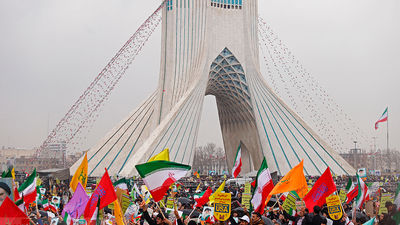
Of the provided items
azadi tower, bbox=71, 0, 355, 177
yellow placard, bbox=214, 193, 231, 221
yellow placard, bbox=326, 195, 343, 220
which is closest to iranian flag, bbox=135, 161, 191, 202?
yellow placard, bbox=214, 193, 231, 221

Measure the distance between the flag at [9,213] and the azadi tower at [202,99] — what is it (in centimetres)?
1983

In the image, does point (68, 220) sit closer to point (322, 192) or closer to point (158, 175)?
point (158, 175)

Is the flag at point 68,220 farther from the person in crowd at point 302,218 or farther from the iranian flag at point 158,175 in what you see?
the person in crowd at point 302,218

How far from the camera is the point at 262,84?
3194cm

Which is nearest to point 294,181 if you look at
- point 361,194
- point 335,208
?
point 335,208

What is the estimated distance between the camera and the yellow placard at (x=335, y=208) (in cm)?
709

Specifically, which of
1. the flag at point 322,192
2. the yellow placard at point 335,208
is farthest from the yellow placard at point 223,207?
the flag at point 322,192

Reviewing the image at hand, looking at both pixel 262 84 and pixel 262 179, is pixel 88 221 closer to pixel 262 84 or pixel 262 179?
pixel 262 179

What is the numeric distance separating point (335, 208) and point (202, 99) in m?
23.8

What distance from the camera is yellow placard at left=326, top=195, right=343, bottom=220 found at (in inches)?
279

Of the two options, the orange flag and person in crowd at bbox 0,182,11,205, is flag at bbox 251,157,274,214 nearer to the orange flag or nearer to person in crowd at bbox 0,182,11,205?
the orange flag

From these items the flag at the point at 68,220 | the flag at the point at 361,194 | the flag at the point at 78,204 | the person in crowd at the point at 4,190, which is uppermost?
the person in crowd at the point at 4,190

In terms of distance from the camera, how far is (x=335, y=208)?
23.3ft

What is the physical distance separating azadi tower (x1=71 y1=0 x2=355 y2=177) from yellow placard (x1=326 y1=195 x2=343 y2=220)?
1899 centimetres
